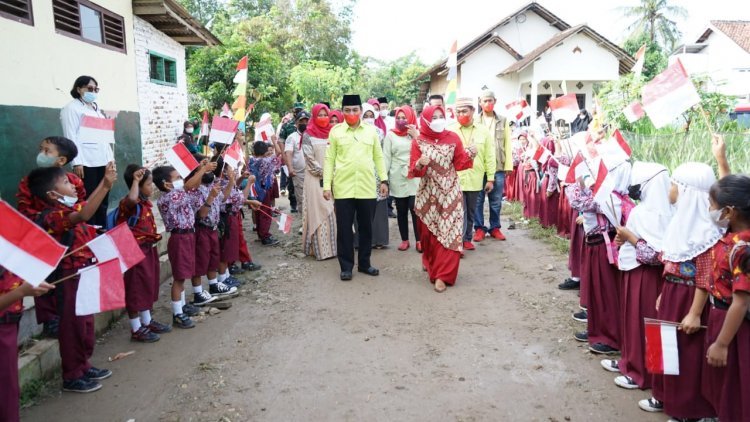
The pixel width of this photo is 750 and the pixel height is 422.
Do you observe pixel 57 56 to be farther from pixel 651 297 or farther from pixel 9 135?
pixel 651 297

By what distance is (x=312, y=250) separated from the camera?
6.91 metres

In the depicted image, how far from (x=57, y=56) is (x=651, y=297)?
264 inches

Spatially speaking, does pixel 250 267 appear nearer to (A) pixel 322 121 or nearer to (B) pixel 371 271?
(B) pixel 371 271

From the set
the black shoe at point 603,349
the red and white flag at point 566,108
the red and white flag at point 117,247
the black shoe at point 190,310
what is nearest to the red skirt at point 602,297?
the black shoe at point 603,349

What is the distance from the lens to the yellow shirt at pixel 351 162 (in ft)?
19.1

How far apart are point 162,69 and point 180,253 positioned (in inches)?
280

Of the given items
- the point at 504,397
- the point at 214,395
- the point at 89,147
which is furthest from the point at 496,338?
the point at 89,147

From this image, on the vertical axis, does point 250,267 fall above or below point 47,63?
below

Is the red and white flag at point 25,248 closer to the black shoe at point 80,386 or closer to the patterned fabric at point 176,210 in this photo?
the black shoe at point 80,386

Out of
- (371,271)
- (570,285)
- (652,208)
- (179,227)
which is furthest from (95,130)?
(570,285)

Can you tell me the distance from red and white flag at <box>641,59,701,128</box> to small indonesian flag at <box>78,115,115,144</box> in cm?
405

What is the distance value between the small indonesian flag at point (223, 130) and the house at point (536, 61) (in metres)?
16.0

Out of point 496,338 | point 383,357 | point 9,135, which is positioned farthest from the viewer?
point 9,135

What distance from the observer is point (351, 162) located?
5805 millimetres
